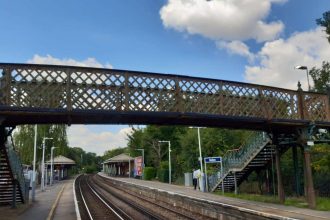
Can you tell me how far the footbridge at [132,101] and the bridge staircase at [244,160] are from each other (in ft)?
18.3

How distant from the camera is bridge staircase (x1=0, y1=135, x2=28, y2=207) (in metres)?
20.8

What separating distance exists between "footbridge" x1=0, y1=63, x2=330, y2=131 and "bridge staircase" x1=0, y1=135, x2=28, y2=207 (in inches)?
142

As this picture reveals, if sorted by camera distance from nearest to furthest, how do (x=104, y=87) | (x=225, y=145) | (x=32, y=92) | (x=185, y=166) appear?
(x=32, y=92) < (x=104, y=87) < (x=225, y=145) < (x=185, y=166)

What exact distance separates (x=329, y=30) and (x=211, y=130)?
21149 mm

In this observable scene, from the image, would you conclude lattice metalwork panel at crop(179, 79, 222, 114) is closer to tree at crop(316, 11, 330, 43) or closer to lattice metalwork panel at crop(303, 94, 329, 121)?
lattice metalwork panel at crop(303, 94, 329, 121)

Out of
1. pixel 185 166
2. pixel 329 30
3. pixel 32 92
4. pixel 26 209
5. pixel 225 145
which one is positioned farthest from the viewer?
pixel 185 166

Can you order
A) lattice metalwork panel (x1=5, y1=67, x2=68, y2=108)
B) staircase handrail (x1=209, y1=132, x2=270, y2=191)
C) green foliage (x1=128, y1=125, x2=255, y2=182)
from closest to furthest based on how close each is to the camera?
lattice metalwork panel (x1=5, y1=67, x2=68, y2=108)
staircase handrail (x1=209, y1=132, x2=270, y2=191)
green foliage (x1=128, y1=125, x2=255, y2=182)

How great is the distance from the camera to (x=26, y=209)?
79.7 ft

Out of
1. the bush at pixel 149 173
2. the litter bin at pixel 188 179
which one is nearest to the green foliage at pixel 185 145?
the litter bin at pixel 188 179

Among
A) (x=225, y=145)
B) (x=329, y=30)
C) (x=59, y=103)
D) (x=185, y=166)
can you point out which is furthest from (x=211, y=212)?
(x=185, y=166)

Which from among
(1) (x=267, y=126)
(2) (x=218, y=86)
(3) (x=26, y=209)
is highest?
(2) (x=218, y=86)

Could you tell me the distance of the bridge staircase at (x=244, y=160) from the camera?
90.4 feet

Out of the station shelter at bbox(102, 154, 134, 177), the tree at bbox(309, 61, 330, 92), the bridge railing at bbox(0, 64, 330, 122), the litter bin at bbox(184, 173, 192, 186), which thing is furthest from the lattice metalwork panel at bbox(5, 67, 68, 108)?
the station shelter at bbox(102, 154, 134, 177)

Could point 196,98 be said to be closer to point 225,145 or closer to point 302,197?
point 302,197
